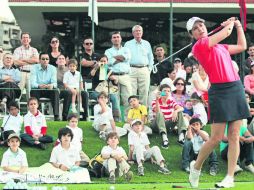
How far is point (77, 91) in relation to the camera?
1916 cm

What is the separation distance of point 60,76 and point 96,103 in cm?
112

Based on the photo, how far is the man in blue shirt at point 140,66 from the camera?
1973 centimetres

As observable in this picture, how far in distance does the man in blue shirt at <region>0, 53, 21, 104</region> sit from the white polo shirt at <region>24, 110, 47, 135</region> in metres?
1.73

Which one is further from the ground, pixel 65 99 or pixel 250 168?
pixel 65 99

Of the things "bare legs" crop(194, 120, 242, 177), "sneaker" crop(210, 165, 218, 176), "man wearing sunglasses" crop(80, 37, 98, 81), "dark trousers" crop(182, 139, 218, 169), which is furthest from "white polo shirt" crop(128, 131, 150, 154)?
"bare legs" crop(194, 120, 242, 177)

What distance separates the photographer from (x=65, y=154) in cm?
1592

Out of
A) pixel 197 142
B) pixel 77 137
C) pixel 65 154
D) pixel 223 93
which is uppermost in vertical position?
pixel 223 93

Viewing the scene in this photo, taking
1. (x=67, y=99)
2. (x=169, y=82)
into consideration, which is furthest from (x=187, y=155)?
(x=67, y=99)

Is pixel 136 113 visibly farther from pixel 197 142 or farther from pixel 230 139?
pixel 230 139

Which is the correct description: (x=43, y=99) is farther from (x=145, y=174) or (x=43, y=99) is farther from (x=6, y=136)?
(x=145, y=174)

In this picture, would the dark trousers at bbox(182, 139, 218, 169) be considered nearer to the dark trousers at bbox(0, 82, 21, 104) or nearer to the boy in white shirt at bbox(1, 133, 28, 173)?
the boy in white shirt at bbox(1, 133, 28, 173)

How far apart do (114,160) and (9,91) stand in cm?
435

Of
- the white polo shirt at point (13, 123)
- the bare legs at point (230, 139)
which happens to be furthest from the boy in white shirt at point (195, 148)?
the bare legs at point (230, 139)

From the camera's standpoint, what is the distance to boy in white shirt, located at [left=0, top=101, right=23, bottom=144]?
17125 mm
